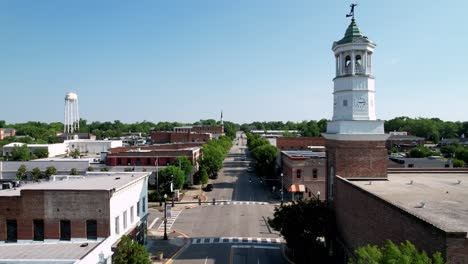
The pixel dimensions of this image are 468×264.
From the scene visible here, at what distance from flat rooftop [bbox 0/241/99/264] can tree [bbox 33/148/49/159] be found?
86.2 m

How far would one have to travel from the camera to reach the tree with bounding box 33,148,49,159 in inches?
4080

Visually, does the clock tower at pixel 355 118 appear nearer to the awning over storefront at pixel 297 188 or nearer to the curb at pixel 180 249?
the curb at pixel 180 249

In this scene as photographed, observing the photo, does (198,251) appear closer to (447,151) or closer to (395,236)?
(395,236)

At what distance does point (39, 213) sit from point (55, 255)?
18.4ft

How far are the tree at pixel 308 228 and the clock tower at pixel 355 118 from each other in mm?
3055

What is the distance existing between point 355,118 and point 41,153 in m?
98.0

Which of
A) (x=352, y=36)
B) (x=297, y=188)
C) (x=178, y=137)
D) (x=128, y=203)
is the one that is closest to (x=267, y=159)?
(x=297, y=188)

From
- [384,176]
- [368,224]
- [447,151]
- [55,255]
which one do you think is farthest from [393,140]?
[55,255]

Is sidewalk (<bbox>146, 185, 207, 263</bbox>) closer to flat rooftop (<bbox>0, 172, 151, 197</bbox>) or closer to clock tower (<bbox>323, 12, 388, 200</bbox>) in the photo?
flat rooftop (<bbox>0, 172, 151, 197</bbox>)

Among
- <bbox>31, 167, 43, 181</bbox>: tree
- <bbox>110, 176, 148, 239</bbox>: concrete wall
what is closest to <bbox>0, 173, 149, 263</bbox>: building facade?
<bbox>110, 176, 148, 239</bbox>: concrete wall

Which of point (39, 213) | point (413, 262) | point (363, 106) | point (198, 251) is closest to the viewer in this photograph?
point (413, 262)

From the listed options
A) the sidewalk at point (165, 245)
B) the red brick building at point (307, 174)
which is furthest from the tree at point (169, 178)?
the sidewalk at point (165, 245)

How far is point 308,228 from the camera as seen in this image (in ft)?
95.4

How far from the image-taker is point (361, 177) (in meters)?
28.4
